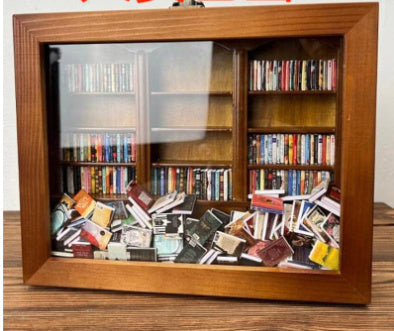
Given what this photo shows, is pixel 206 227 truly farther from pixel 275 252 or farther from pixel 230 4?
pixel 230 4

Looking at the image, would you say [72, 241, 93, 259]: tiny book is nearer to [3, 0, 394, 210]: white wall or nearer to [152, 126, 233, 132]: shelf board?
[152, 126, 233, 132]: shelf board

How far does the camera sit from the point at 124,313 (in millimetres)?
806

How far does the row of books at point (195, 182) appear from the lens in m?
0.88

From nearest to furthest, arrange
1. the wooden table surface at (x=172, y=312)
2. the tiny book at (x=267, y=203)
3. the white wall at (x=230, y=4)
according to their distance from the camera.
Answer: the wooden table surface at (x=172, y=312) < the tiny book at (x=267, y=203) < the white wall at (x=230, y=4)

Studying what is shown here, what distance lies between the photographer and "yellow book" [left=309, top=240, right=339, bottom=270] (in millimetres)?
835

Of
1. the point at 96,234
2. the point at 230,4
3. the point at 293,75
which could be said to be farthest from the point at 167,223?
the point at 230,4

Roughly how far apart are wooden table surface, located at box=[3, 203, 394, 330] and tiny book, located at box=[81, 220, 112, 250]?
9 centimetres

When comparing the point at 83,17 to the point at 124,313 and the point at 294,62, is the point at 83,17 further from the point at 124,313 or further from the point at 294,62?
the point at 124,313

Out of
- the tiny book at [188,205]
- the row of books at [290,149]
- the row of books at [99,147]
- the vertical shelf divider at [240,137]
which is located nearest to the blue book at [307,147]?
the row of books at [290,149]

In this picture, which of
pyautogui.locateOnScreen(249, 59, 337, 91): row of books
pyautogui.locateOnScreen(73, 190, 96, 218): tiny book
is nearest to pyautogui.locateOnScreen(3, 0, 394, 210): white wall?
pyautogui.locateOnScreen(249, 59, 337, 91): row of books

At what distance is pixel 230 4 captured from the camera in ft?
5.46

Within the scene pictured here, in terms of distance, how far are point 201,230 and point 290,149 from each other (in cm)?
22

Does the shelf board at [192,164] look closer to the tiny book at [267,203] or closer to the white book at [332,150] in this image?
the tiny book at [267,203]

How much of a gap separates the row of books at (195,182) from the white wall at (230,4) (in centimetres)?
96
